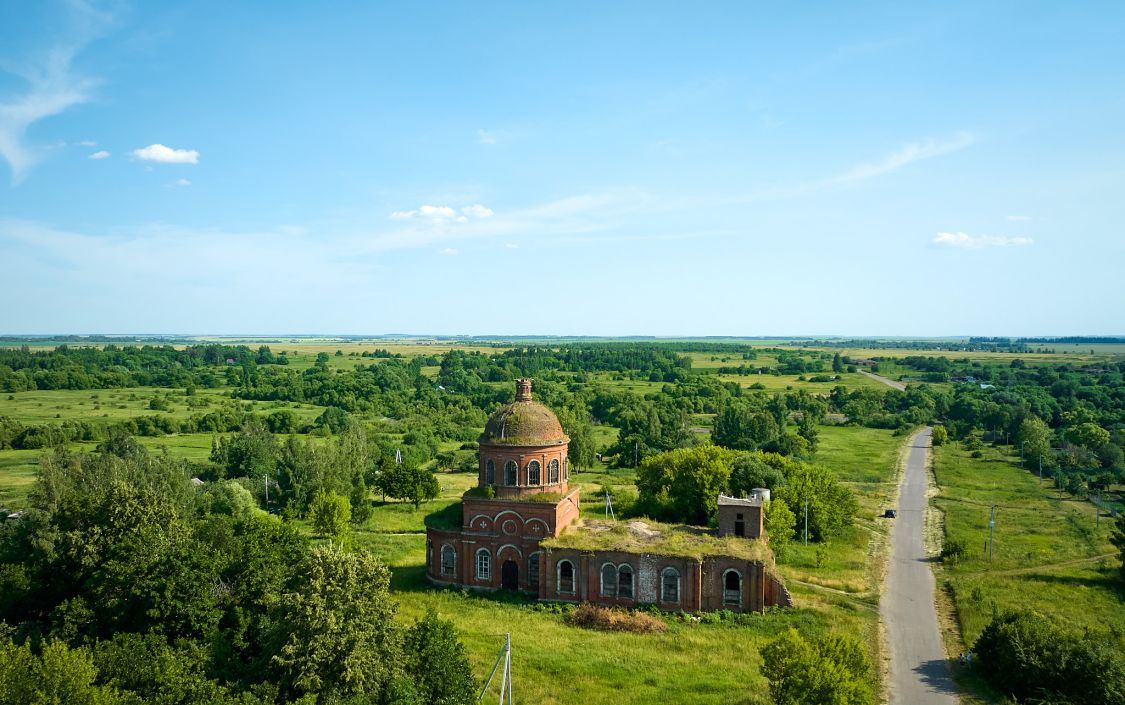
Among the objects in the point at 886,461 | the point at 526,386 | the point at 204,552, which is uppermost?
the point at 526,386

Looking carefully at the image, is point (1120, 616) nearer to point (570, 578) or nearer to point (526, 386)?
point (570, 578)

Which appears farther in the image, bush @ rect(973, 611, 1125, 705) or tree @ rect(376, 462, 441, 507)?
tree @ rect(376, 462, 441, 507)

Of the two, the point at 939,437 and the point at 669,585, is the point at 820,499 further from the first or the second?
the point at 939,437

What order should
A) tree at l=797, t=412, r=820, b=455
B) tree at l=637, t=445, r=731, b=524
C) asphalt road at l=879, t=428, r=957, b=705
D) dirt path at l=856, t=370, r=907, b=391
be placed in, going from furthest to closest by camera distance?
dirt path at l=856, t=370, r=907, b=391, tree at l=797, t=412, r=820, b=455, tree at l=637, t=445, r=731, b=524, asphalt road at l=879, t=428, r=957, b=705

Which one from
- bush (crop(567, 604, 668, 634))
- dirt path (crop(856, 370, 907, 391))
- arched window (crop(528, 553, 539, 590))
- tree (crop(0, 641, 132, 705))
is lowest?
bush (crop(567, 604, 668, 634))

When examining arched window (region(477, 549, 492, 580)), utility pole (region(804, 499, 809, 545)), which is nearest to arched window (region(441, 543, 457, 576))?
arched window (region(477, 549, 492, 580))

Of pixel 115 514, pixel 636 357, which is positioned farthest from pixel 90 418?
pixel 636 357

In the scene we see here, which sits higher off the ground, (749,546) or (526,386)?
(526,386)

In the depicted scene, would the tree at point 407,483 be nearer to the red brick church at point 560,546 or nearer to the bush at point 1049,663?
the red brick church at point 560,546

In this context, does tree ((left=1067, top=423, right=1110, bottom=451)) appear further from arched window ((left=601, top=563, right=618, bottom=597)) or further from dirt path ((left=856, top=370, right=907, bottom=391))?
arched window ((left=601, top=563, right=618, bottom=597))
